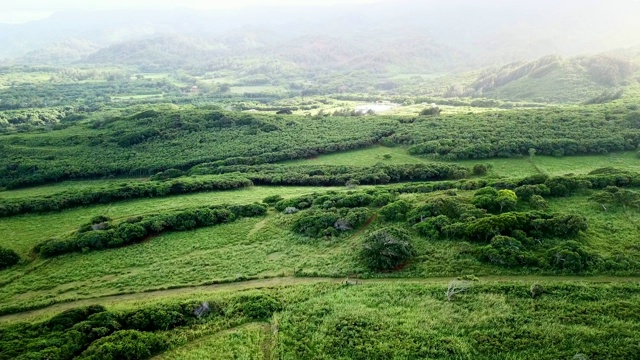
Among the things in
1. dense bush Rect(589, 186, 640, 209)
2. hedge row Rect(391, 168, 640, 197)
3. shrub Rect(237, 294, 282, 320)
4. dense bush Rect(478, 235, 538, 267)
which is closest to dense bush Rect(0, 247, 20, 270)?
shrub Rect(237, 294, 282, 320)

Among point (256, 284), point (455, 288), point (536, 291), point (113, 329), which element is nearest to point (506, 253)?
point (536, 291)

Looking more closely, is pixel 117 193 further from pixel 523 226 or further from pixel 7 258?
pixel 523 226

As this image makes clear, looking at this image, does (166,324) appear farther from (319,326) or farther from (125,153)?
(125,153)

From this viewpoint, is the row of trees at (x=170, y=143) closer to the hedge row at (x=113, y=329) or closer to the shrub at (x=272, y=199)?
the shrub at (x=272, y=199)

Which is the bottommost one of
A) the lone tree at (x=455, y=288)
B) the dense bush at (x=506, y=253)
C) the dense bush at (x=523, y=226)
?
the lone tree at (x=455, y=288)

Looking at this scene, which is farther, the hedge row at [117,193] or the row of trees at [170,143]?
the row of trees at [170,143]

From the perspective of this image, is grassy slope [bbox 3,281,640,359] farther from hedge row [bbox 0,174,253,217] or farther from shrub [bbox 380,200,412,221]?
hedge row [bbox 0,174,253,217]

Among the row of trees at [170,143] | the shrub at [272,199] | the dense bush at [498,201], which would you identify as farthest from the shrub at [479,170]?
the shrub at [272,199]

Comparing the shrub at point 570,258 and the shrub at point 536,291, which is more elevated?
the shrub at point 570,258
